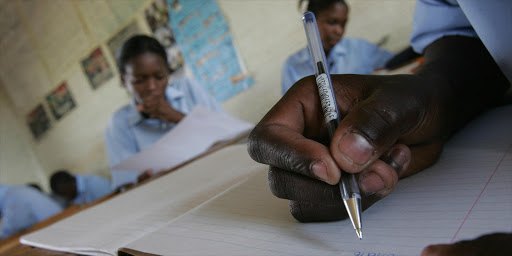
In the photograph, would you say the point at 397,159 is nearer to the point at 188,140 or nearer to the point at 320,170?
the point at 320,170

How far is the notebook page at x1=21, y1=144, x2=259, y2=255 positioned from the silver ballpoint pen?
22 centimetres

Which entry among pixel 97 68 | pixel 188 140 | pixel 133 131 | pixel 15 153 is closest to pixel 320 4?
pixel 188 140

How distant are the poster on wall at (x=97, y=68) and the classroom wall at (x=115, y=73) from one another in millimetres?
44

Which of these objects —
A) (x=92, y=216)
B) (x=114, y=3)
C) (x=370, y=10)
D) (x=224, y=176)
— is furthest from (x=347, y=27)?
(x=114, y=3)

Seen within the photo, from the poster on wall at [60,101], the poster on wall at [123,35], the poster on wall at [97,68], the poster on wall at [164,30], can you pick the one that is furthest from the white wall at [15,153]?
the poster on wall at [164,30]

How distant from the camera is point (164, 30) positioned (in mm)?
1954

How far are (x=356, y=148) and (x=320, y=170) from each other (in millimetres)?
26

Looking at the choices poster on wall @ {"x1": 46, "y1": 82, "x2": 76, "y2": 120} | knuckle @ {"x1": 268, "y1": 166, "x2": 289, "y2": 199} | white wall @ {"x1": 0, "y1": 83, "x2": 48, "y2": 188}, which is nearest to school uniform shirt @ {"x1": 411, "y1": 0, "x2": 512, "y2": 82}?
knuckle @ {"x1": 268, "y1": 166, "x2": 289, "y2": 199}

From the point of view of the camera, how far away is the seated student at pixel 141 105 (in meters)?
1.23

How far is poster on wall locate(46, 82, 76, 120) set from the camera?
276 centimetres

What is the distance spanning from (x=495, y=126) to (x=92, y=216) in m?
0.57

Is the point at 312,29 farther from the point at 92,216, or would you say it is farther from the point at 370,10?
the point at 370,10

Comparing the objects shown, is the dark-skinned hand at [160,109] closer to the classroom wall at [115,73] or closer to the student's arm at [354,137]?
the classroom wall at [115,73]

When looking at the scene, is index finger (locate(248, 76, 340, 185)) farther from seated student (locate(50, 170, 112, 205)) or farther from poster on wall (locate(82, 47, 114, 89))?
seated student (locate(50, 170, 112, 205))
